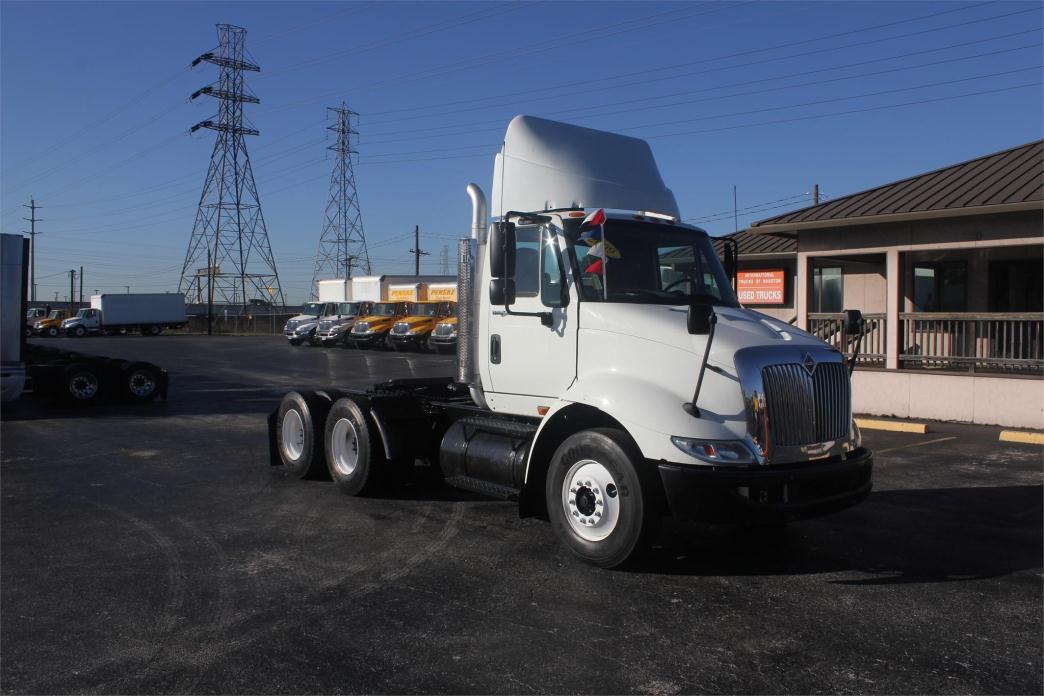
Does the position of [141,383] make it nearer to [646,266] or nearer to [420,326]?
[646,266]

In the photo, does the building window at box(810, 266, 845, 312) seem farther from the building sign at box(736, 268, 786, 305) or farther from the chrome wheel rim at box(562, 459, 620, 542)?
the chrome wheel rim at box(562, 459, 620, 542)

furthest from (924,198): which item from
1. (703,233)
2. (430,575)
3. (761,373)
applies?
(430,575)

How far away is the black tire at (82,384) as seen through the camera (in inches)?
649

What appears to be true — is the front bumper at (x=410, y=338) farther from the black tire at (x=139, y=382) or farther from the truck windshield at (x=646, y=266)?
the truck windshield at (x=646, y=266)

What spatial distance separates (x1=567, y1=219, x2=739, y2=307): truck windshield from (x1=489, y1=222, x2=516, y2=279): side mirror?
1.58ft

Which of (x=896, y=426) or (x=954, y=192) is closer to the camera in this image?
(x=896, y=426)

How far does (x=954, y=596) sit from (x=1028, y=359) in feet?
30.9

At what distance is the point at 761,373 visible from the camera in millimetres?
5570

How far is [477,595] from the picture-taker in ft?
17.8

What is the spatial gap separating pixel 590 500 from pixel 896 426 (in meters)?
8.63

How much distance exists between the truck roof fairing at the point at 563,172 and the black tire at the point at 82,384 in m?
12.9

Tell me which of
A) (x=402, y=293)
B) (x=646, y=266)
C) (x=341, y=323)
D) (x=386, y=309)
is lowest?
(x=646, y=266)

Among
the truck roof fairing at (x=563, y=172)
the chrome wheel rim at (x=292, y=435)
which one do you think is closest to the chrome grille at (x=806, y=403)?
the truck roof fairing at (x=563, y=172)

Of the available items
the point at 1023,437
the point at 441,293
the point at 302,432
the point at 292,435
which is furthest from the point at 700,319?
the point at 441,293
